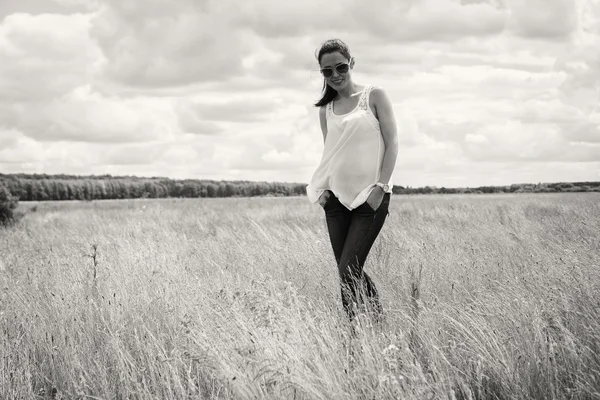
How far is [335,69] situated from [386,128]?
52 cm

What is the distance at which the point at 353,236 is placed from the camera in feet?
11.3

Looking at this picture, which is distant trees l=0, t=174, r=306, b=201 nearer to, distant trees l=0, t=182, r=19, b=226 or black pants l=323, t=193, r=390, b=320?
distant trees l=0, t=182, r=19, b=226

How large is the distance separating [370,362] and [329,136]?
153 centimetres

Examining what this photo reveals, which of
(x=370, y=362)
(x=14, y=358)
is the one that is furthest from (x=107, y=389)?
(x=370, y=362)

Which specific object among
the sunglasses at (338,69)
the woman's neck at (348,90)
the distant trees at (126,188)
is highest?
the sunglasses at (338,69)

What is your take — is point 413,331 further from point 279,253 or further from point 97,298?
point 279,253

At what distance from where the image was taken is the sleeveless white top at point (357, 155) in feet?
11.2

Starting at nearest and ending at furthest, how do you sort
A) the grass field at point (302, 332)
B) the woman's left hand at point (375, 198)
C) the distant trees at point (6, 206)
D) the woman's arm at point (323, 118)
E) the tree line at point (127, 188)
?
the grass field at point (302, 332), the woman's left hand at point (375, 198), the woman's arm at point (323, 118), the distant trees at point (6, 206), the tree line at point (127, 188)

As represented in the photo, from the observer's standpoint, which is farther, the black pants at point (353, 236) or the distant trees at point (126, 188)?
the distant trees at point (126, 188)

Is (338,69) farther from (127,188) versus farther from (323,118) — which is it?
(127,188)

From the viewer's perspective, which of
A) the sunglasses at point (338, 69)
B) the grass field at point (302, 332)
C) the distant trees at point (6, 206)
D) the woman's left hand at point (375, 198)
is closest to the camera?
the grass field at point (302, 332)

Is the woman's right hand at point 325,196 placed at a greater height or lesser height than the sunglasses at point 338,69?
lesser

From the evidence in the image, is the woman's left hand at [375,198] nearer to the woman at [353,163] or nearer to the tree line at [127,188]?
the woman at [353,163]

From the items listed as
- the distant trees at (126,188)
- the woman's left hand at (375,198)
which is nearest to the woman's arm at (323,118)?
the woman's left hand at (375,198)
